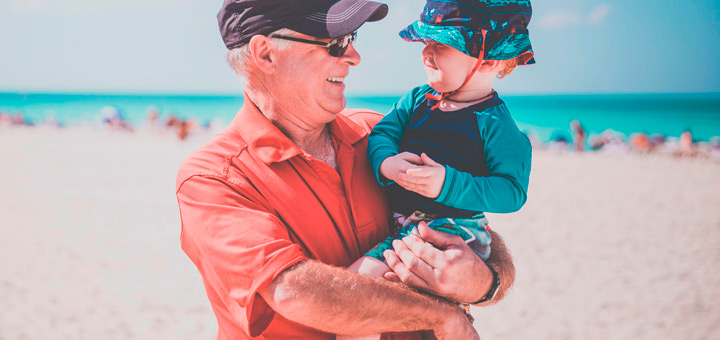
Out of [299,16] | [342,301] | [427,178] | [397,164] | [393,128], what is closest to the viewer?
[342,301]

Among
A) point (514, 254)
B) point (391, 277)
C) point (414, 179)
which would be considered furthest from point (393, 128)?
point (514, 254)

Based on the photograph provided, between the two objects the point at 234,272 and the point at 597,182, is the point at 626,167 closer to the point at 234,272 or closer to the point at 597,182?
the point at 597,182

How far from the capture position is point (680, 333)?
5.77 metres

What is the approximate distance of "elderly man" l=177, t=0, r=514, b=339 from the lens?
1.63 m

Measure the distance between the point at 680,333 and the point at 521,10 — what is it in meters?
5.60

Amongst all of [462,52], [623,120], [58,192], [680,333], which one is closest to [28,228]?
[58,192]

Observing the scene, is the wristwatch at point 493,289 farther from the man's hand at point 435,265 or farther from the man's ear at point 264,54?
the man's ear at point 264,54

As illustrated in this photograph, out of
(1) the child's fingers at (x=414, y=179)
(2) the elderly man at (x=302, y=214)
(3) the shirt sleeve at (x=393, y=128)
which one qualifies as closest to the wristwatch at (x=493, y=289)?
(2) the elderly man at (x=302, y=214)

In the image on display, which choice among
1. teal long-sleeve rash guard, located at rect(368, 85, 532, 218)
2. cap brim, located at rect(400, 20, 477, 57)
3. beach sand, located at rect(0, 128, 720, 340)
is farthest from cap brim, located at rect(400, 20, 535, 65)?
beach sand, located at rect(0, 128, 720, 340)

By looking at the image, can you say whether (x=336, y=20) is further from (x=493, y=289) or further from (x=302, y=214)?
(x=493, y=289)

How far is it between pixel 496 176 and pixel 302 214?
761mm

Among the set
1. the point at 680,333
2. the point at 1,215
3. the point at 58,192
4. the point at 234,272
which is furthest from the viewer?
the point at 58,192

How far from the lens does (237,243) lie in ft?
5.37

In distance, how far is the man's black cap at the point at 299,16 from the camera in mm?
2002
